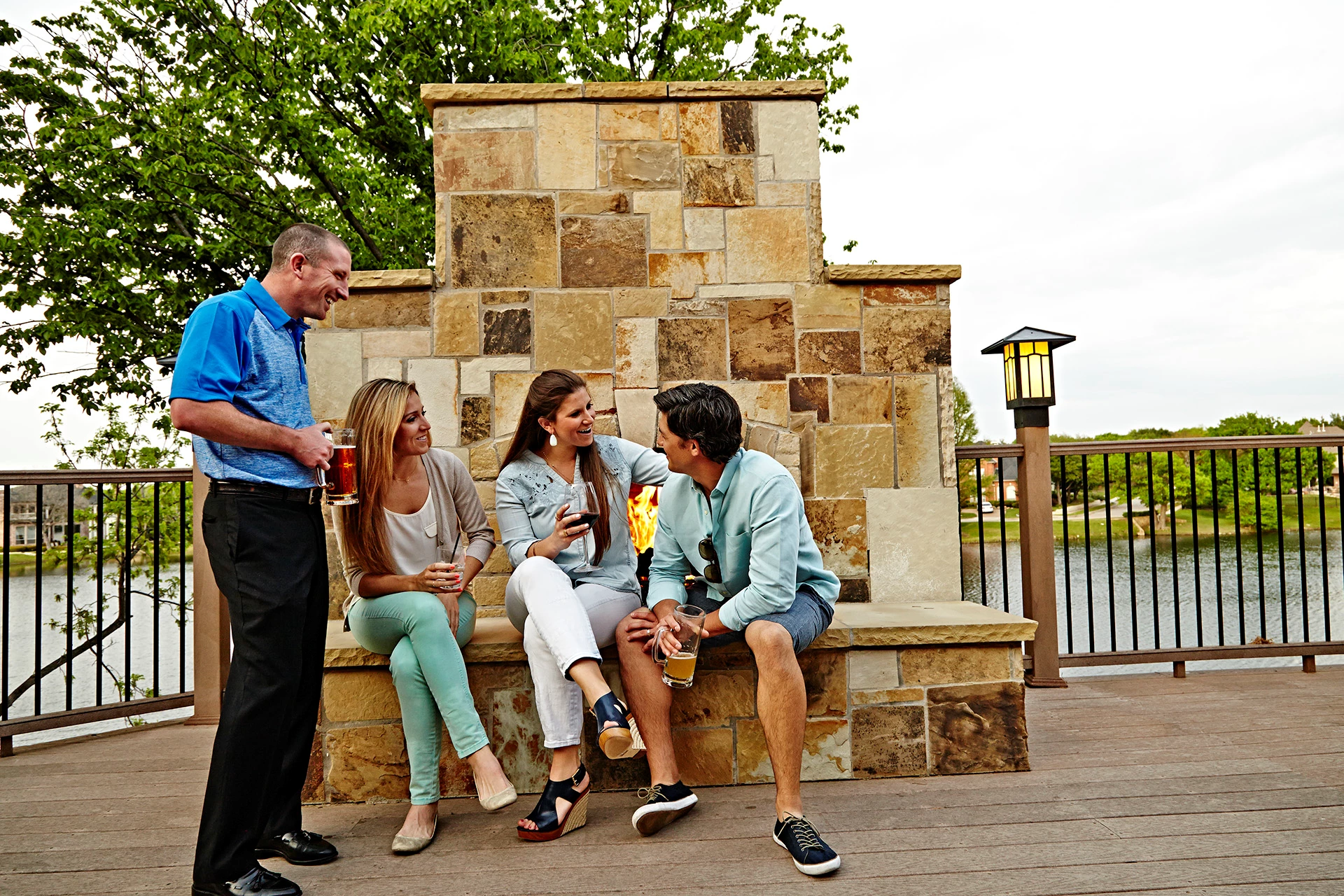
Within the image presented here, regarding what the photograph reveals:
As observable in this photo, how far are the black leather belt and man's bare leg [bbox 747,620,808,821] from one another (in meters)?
1.16

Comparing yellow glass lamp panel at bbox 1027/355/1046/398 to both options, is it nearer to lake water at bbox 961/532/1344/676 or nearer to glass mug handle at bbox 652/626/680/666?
lake water at bbox 961/532/1344/676

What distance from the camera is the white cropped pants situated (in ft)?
7.12

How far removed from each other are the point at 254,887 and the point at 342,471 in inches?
35.7

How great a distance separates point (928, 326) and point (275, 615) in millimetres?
2489

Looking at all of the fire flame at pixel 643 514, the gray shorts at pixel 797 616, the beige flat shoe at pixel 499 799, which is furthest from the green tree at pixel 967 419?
the beige flat shoe at pixel 499 799

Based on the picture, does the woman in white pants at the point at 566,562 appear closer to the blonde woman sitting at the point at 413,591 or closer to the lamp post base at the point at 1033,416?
the blonde woman sitting at the point at 413,591

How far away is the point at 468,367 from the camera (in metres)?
3.19

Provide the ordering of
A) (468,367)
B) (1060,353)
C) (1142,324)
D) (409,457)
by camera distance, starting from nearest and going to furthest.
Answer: (409,457) → (468,367) → (1060,353) → (1142,324)

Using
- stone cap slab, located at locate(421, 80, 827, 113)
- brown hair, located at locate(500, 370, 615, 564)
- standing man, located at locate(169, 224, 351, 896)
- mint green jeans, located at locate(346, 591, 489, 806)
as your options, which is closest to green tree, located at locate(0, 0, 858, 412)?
stone cap slab, located at locate(421, 80, 827, 113)

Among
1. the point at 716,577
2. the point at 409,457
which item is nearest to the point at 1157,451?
the point at 716,577

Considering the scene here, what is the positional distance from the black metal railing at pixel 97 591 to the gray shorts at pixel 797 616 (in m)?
2.33

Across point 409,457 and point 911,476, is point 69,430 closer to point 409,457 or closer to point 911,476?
point 409,457

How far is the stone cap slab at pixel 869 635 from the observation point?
2486 millimetres

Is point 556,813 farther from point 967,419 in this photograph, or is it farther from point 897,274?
point 967,419
